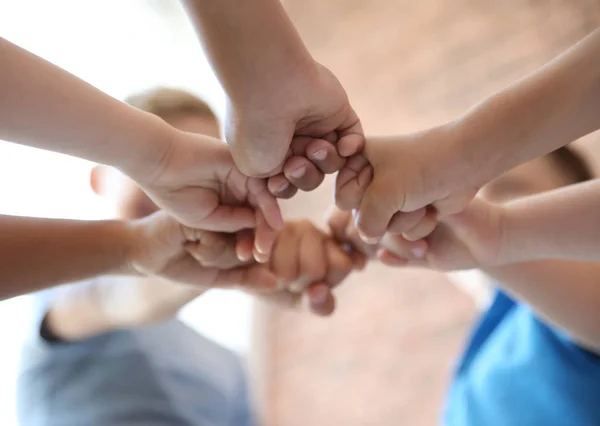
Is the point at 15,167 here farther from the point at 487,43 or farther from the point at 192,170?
the point at 487,43

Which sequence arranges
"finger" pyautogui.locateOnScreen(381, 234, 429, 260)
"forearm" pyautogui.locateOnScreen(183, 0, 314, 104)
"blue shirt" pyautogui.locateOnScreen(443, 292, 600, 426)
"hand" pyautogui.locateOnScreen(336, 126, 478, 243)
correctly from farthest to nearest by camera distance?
"blue shirt" pyautogui.locateOnScreen(443, 292, 600, 426) < "finger" pyautogui.locateOnScreen(381, 234, 429, 260) < "hand" pyautogui.locateOnScreen(336, 126, 478, 243) < "forearm" pyautogui.locateOnScreen(183, 0, 314, 104)

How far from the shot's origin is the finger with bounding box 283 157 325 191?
382mm

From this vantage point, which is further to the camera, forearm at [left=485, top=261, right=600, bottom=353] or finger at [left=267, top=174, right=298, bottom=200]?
forearm at [left=485, top=261, right=600, bottom=353]

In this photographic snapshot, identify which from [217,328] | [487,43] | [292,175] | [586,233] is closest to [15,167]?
[292,175]

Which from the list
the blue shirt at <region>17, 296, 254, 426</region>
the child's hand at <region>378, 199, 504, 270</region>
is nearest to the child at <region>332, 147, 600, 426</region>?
the child's hand at <region>378, 199, 504, 270</region>

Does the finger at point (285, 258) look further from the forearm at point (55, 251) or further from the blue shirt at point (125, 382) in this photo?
the blue shirt at point (125, 382)

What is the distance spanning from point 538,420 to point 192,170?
0.53 m

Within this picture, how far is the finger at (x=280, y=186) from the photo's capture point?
40 centimetres

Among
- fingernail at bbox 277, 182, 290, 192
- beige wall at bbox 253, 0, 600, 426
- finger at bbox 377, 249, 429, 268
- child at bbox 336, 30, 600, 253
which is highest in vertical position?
fingernail at bbox 277, 182, 290, 192

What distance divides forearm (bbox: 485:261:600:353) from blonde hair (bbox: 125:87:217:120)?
0.36 m

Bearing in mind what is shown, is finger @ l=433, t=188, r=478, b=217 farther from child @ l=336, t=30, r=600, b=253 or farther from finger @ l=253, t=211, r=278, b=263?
finger @ l=253, t=211, r=278, b=263

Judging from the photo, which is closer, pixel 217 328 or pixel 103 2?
pixel 103 2

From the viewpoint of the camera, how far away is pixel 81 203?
493 millimetres

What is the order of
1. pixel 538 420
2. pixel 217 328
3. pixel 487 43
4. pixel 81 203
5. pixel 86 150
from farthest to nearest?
1. pixel 217 328
2. pixel 487 43
3. pixel 538 420
4. pixel 81 203
5. pixel 86 150
